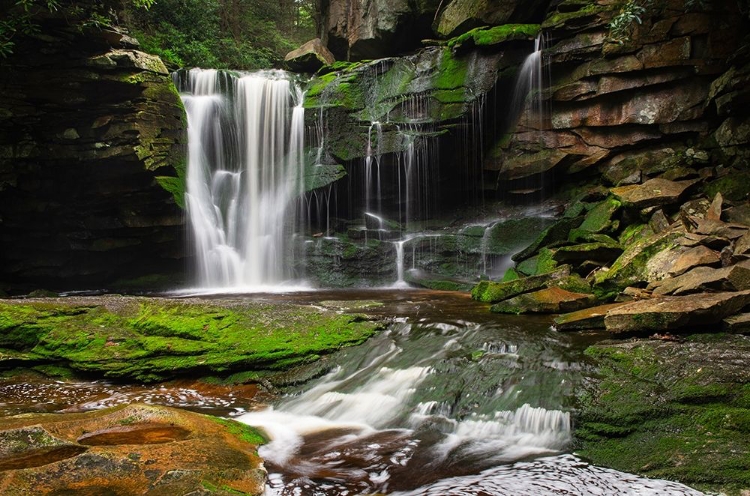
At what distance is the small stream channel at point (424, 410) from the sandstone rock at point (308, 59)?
15132mm

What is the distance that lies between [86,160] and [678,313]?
14545 mm

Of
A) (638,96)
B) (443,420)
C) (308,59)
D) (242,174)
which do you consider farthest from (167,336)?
(308,59)

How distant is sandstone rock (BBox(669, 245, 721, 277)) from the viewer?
24.0 ft

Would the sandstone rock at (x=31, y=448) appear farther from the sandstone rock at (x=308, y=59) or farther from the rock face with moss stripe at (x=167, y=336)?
the sandstone rock at (x=308, y=59)

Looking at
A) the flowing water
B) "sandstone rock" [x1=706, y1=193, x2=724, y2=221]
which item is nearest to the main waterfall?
the flowing water

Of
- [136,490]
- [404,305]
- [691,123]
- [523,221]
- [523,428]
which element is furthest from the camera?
[523,221]

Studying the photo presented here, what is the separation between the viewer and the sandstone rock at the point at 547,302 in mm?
7898

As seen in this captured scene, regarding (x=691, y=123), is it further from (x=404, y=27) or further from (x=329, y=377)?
(x=329, y=377)

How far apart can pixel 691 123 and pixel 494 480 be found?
12.7 meters

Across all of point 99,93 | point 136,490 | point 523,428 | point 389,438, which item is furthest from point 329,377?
point 99,93

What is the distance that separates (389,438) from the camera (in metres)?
4.86

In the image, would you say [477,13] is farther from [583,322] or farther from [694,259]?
[583,322]

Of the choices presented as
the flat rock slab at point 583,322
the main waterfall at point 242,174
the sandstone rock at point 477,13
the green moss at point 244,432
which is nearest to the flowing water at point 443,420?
the green moss at point 244,432

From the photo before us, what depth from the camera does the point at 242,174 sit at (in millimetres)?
16516
